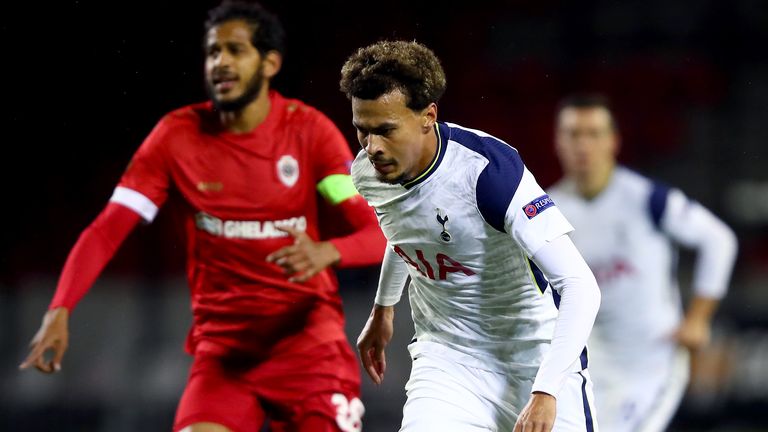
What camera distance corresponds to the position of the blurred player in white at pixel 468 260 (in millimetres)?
2893

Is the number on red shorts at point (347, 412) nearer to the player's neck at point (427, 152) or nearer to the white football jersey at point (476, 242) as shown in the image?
the white football jersey at point (476, 242)

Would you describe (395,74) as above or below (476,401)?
above

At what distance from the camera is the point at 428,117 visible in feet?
10.2

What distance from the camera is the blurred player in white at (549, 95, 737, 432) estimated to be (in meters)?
5.20

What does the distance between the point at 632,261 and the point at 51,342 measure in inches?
111

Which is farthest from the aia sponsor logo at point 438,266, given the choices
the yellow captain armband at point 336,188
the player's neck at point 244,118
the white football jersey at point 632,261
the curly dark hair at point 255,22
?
the white football jersey at point 632,261

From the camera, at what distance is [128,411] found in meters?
7.31

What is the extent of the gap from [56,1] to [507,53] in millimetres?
3854

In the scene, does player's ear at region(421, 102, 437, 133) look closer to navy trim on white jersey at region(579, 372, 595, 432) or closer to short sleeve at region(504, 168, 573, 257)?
short sleeve at region(504, 168, 573, 257)

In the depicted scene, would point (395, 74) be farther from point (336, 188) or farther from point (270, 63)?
point (270, 63)

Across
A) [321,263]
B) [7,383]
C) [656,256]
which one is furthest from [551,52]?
[321,263]

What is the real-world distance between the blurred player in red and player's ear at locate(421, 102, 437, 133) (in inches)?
31.0

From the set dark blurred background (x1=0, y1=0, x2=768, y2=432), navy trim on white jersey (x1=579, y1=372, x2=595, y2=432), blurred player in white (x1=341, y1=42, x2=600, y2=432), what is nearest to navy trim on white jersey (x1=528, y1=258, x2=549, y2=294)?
blurred player in white (x1=341, y1=42, x2=600, y2=432)

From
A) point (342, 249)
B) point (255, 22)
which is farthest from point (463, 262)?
point (255, 22)
